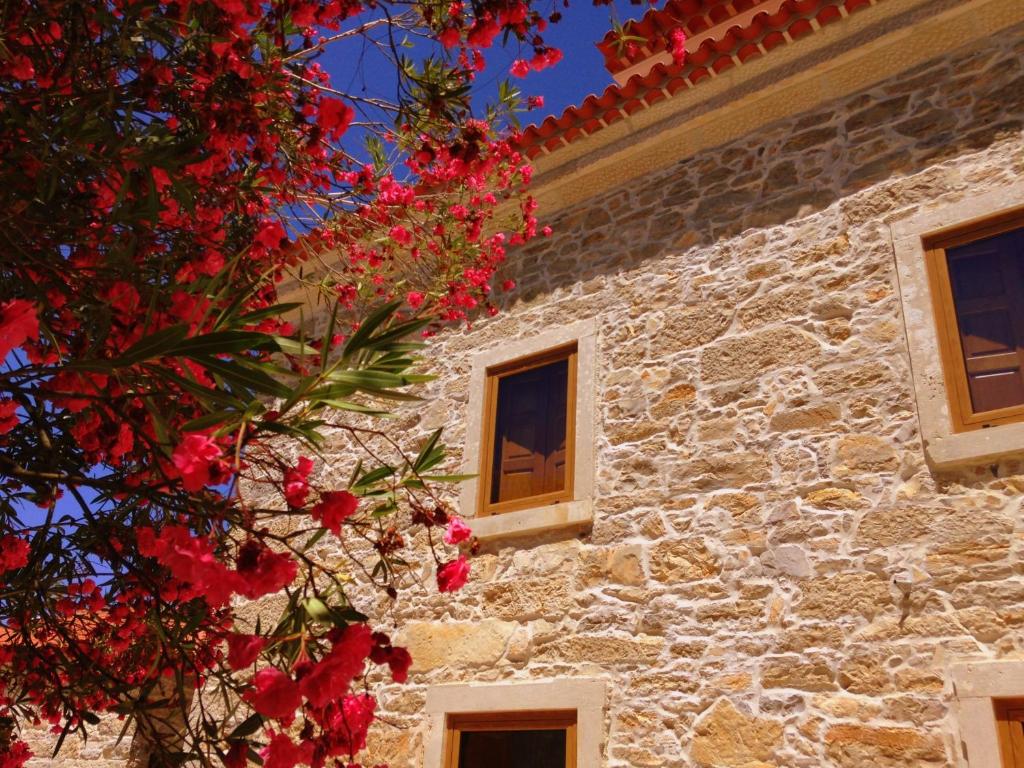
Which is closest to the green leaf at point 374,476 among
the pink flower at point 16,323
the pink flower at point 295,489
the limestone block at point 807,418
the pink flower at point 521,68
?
the pink flower at point 295,489

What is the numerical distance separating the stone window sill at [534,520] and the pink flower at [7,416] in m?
3.41

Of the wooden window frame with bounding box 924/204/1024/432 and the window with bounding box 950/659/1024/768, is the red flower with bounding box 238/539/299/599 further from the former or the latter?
the wooden window frame with bounding box 924/204/1024/432

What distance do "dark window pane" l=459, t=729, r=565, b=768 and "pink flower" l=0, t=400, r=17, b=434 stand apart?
3476mm

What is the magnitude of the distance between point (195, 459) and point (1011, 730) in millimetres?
3596

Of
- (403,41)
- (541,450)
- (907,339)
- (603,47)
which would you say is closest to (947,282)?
(907,339)

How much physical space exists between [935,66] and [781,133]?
0.95 m

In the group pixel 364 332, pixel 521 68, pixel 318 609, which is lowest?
pixel 318 609

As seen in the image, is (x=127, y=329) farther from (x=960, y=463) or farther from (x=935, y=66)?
(x=935, y=66)

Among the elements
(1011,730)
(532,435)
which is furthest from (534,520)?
(1011,730)

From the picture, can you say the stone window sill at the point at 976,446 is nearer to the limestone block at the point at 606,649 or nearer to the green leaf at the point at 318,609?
the limestone block at the point at 606,649

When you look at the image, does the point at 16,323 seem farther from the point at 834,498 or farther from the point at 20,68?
the point at 834,498

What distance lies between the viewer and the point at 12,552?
3.03m

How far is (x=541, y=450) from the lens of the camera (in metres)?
6.00

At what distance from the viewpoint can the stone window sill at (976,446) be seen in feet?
13.4
